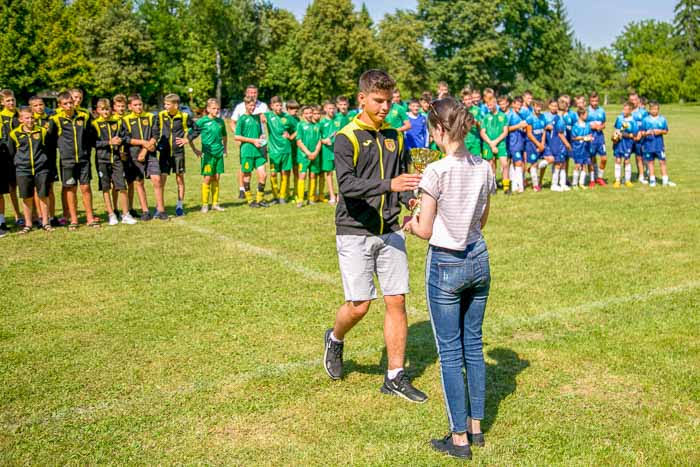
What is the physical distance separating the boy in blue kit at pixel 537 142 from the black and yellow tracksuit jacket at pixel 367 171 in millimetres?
11275

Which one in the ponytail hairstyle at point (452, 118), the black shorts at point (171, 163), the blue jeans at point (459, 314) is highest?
the ponytail hairstyle at point (452, 118)

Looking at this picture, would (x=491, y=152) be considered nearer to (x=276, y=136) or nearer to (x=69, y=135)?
(x=276, y=136)

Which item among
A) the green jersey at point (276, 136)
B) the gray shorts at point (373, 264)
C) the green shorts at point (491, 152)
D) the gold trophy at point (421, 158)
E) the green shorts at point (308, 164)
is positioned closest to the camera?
the gold trophy at point (421, 158)

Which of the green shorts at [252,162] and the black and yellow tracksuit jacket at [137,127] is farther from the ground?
the black and yellow tracksuit jacket at [137,127]

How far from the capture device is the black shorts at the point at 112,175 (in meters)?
11.7

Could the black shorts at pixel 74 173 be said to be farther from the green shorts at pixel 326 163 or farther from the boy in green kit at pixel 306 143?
the green shorts at pixel 326 163

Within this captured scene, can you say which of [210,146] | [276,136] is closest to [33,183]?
[210,146]

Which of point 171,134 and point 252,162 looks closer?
point 171,134

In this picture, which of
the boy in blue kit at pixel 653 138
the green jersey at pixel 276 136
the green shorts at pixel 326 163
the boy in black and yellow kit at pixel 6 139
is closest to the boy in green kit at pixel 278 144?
the green jersey at pixel 276 136

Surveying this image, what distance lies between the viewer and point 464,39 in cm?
7162

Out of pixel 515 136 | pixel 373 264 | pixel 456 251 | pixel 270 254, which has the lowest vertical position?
pixel 270 254

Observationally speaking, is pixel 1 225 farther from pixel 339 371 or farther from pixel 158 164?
pixel 339 371

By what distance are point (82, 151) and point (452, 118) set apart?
30.3 feet

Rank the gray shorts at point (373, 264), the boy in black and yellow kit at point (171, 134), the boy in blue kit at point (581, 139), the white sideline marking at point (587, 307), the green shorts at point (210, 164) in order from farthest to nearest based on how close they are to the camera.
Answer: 1. the boy in blue kit at point (581, 139)
2. the green shorts at point (210, 164)
3. the boy in black and yellow kit at point (171, 134)
4. the white sideline marking at point (587, 307)
5. the gray shorts at point (373, 264)
